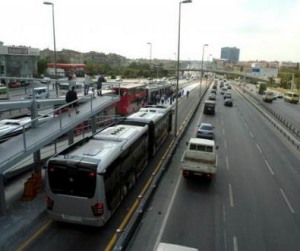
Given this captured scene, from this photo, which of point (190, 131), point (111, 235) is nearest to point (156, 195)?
point (111, 235)

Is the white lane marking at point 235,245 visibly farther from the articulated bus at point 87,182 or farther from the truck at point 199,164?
the truck at point 199,164

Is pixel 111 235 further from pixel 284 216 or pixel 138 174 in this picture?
pixel 284 216

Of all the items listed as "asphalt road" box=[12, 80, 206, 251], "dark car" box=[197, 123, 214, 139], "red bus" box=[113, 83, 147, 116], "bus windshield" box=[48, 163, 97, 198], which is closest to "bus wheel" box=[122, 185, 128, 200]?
"asphalt road" box=[12, 80, 206, 251]

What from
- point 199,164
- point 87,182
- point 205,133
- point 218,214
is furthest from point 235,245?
point 205,133

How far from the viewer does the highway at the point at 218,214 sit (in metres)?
11.6

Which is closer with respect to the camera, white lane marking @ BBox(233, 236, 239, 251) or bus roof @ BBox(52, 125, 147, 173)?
white lane marking @ BBox(233, 236, 239, 251)

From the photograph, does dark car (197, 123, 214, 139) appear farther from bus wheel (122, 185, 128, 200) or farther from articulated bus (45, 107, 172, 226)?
articulated bus (45, 107, 172, 226)

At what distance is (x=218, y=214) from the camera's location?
14039mm

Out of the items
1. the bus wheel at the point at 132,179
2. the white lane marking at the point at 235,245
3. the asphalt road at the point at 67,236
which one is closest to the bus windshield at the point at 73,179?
the asphalt road at the point at 67,236

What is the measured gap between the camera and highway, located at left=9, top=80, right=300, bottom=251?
11586mm

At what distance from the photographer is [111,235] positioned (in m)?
11.9

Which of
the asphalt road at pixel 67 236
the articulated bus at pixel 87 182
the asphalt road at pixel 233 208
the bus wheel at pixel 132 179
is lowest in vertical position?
the asphalt road at pixel 233 208

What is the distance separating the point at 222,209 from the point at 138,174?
4609mm

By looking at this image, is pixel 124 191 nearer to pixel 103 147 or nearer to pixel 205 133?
pixel 103 147
